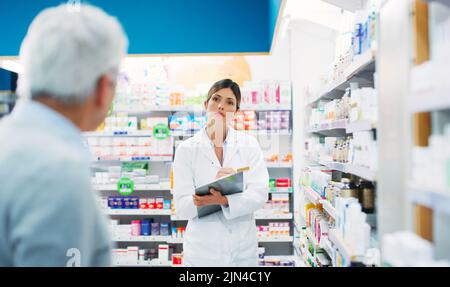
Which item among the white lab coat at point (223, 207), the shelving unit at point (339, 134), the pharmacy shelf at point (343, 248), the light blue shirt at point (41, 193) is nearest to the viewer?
the light blue shirt at point (41, 193)

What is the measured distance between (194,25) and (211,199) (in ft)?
4.21

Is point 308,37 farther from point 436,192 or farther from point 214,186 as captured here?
point 436,192

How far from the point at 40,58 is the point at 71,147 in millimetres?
227

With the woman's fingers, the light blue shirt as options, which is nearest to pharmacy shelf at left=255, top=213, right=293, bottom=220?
the woman's fingers

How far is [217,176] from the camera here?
7.62 ft

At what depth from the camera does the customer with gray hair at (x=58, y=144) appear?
2.70ft

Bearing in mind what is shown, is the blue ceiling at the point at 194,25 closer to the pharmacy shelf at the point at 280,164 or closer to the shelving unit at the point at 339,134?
the shelving unit at the point at 339,134

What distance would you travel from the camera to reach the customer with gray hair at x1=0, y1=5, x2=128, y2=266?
32.4 inches

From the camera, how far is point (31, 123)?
2.93ft

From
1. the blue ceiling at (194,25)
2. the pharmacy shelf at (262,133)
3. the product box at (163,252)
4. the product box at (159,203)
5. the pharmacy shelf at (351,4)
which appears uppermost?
the pharmacy shelf at (351,4)

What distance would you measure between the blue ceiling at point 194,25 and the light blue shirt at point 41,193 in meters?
1.89

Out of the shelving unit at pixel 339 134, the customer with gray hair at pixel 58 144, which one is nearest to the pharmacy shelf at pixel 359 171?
the shelving unit at pixel 339 134

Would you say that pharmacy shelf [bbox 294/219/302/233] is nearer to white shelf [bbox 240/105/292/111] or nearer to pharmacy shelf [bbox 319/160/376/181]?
white shelf [bbox 240/105/292/111]

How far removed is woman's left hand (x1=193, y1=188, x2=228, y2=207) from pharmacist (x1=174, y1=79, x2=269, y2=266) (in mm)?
32
